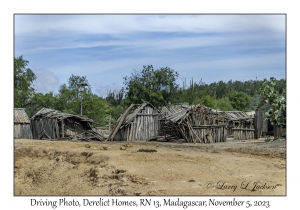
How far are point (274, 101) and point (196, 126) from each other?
27.2ft

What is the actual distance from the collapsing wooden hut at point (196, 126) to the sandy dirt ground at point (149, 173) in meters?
9.12

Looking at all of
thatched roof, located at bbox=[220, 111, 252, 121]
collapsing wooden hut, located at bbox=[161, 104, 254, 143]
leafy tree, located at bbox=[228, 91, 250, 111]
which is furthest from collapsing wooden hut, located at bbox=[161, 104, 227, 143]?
leafy tree, located at bbox=[228, 91, 250, 111]

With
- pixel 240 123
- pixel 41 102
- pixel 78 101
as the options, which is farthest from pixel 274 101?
pixel 41 102

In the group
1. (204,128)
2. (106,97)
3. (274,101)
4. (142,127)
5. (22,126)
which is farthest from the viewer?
(106,97)

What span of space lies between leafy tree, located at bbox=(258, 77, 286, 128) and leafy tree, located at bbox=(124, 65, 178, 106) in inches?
677

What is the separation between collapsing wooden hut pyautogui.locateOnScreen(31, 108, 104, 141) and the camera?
1296 inches

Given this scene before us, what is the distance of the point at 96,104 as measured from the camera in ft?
151

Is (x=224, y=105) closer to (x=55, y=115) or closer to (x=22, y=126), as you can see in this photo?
(x=55, y=115)

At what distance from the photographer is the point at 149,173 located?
43.7 feet

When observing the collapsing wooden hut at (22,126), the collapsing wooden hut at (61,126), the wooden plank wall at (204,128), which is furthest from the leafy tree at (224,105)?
the collapsing wooden hut at (22,126)

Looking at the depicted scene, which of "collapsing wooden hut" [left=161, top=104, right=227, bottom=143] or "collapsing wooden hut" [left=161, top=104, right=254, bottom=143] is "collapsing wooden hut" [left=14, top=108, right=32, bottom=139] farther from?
"collapsing wooden hut" [left=161, top=104, right=227, bottom=143]

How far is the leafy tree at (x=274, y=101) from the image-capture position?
21672mm
